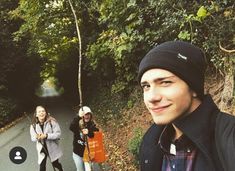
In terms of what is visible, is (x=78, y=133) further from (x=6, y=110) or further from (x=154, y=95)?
(x=6, y=110)

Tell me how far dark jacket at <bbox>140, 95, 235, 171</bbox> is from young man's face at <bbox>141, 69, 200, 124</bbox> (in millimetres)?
41

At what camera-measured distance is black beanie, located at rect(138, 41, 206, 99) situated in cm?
180

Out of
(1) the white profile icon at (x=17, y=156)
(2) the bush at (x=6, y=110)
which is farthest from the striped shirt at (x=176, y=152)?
(2) the bush at (x=6, y=110)

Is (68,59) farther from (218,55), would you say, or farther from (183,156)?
(183,156)

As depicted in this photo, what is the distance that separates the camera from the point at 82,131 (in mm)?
7902

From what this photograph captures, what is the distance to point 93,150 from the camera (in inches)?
321

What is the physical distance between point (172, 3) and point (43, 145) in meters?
4.79

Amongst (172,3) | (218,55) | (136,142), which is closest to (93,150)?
Result: (136,142)

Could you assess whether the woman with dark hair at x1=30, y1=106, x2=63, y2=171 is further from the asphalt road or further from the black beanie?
the black beanie

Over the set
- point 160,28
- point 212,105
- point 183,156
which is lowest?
point 183,156

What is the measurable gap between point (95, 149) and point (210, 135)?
6602 millimetres

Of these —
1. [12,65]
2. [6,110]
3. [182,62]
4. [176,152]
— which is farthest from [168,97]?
[12,65]

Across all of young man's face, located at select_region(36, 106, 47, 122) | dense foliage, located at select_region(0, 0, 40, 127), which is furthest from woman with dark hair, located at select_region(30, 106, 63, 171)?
dense foliage, located at select_region(0, 0, 40, 127)

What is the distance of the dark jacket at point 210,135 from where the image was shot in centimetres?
158
